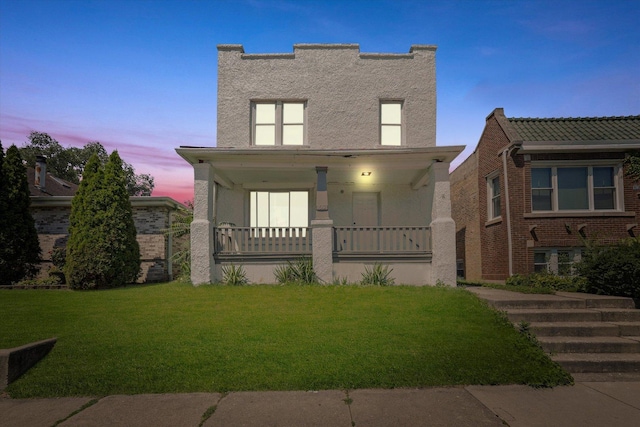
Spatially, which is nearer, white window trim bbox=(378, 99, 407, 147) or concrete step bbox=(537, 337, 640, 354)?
concrete step bbox=(537, 337, 640, 354)

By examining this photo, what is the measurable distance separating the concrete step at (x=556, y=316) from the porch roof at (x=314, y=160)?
5.63 metres

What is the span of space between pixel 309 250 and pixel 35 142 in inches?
1678

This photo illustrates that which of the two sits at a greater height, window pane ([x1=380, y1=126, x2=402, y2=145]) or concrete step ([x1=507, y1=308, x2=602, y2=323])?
window pane ([x1=380, y1=126, x2=402, y2=145])

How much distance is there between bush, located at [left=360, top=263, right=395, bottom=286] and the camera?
11727mm

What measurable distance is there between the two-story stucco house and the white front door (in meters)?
0.04

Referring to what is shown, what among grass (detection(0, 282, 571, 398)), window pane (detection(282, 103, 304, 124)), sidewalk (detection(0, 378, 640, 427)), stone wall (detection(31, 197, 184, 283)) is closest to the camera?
Answer: sidewalk (detection(0, 378, 640, 427))

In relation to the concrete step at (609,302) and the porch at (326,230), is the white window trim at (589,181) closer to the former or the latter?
the porch at (326,230)

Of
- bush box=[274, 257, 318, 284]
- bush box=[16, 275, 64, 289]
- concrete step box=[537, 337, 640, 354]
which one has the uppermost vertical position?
bush box=[274, 257, 318, 284]

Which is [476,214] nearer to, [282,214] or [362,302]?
[282,214]

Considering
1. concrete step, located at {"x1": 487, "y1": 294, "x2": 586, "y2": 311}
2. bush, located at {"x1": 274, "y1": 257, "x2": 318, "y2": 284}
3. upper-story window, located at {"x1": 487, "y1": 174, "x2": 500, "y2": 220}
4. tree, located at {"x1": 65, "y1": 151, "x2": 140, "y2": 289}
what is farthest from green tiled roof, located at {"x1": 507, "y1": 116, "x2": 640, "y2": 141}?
tree, located at {"x1": 65, "y1": 151, "x2": 140, "y2": 289}

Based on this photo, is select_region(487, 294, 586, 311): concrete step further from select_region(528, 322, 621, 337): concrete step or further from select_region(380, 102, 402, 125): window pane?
select_region(380, 102, 402, 125): window pane

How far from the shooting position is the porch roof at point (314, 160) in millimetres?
11930

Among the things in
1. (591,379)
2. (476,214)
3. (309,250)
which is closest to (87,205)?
(309,250)

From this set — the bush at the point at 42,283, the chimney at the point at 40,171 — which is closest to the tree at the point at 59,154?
the chimney at the point at 40,171
